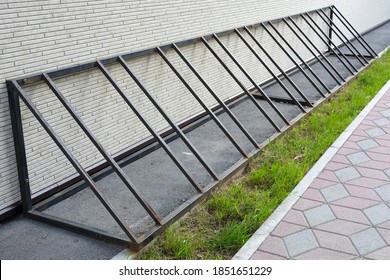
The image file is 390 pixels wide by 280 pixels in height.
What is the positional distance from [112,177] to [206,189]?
102 centimetres

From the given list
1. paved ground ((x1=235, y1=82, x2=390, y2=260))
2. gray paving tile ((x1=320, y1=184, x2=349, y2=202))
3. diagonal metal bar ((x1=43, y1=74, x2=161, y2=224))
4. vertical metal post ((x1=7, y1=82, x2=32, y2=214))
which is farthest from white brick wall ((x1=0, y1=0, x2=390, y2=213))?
gray paving tile ((x1=320, y1=184, x2=349, y2=202))

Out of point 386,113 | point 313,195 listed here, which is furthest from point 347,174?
point 386,113

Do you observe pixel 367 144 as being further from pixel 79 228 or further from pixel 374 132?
pixel 79 228

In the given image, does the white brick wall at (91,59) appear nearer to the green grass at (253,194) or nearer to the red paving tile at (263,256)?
the green grass at (253,194)

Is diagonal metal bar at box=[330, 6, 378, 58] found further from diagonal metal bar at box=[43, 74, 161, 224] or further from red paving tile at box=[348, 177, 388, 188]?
diagonal metal bar at box=[43, 74, 161, 224]

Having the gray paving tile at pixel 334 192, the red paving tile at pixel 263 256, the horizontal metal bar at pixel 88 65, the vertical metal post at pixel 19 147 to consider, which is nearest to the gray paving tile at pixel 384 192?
the gray paving tile at pixel 334 192

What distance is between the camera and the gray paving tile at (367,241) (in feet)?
11.7

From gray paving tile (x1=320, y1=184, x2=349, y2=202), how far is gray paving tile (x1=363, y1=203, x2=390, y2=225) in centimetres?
31

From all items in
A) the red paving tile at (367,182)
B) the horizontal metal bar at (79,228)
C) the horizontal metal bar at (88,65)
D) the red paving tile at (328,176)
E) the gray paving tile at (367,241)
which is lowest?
the gray paving tile at (367,241)

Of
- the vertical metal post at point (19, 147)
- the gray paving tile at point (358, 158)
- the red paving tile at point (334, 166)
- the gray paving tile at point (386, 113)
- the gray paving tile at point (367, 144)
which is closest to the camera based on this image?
the vertical metal post at point (19, 147)

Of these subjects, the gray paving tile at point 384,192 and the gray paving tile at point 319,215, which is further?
the gray paving tile at point 384,192

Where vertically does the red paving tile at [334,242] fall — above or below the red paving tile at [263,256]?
below

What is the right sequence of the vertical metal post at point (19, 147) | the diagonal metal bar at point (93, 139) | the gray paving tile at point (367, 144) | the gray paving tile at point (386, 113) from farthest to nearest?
the gray paving tile at point (386, 113), the gray paving tile at point (367, 144), the vertical metal post at point (19, 147), the diagonal metal bar at point (93, 139)
